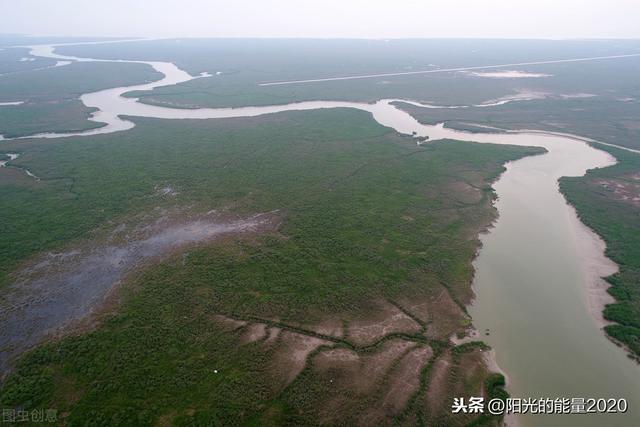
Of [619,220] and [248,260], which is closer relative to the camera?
[248,260]

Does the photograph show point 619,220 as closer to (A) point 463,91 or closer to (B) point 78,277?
(B) point 78,277

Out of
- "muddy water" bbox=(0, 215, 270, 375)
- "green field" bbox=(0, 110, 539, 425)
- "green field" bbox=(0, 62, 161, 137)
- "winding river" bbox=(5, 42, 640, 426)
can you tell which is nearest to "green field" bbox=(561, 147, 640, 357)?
"winding river" bbox=(5, 42, 640, 426)

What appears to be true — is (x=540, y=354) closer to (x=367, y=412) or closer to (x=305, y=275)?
(x=367, y=412)

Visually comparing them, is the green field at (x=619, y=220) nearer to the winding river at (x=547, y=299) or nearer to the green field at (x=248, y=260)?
the winding river at (x=547, y=299)

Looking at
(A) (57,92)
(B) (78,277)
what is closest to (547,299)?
(B) (78,277)

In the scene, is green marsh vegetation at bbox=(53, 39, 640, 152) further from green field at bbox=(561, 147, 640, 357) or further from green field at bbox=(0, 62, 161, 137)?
green field at bbox=(561, 147, 640, 357)

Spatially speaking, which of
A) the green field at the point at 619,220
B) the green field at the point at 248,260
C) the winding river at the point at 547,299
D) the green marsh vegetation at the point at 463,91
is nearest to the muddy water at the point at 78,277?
the green field at the point at 248,260
